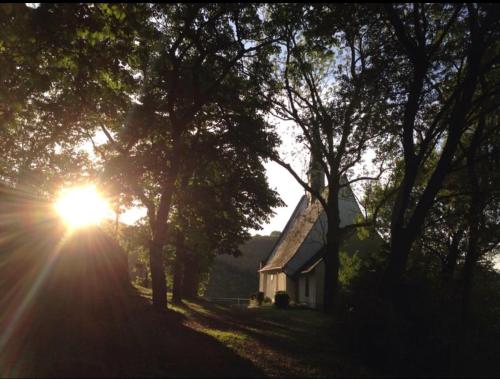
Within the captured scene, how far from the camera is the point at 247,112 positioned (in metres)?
20.4

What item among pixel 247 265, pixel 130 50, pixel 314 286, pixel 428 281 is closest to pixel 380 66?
pixel 428 281

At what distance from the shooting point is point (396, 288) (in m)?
11.4

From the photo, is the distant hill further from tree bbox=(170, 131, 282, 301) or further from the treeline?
the treeline

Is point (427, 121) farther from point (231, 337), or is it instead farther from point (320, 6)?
point (231, 337)

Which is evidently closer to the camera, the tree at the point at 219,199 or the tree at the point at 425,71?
the tree at the point at 425,71

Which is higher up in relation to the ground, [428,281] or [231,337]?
[428,281]

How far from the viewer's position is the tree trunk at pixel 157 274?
16.2m

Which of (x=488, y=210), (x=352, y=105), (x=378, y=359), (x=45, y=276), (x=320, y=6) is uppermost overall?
(x=320, y=6)

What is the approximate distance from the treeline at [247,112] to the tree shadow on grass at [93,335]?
3.09 meters

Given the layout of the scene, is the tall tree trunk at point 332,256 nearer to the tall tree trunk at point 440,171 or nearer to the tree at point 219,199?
the tree at point 219,199

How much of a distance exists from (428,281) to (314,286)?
80.7 ft

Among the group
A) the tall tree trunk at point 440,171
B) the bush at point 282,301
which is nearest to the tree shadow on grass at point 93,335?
the tall tree trunk at point 440,171

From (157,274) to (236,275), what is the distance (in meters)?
60.6

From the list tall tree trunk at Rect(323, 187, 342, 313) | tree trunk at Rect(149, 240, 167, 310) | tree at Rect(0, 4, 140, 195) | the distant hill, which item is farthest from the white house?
the distant hill
